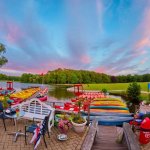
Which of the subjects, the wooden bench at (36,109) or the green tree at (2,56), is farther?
the green tree at (2,56)

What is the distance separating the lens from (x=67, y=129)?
24.3 ft

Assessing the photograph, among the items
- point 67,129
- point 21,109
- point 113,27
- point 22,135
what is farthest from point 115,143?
point 113,27

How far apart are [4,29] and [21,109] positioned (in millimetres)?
9710

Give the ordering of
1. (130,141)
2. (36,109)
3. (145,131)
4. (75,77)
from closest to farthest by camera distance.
Result: (130,141), (145,131), (36,109), (75,77)

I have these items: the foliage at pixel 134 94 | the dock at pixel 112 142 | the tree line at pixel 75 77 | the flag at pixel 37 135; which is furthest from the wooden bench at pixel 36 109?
the tree line at pixel 75 77

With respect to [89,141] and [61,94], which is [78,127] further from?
[61,94]

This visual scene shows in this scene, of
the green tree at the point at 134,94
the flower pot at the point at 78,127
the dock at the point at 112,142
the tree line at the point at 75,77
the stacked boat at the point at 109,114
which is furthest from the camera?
the tree line at the point at 75,77

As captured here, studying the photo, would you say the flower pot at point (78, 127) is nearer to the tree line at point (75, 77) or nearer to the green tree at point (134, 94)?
the green tree at point (134, 94)

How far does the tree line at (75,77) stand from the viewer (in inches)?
2662

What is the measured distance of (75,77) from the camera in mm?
71312

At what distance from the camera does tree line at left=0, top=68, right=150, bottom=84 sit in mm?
67625

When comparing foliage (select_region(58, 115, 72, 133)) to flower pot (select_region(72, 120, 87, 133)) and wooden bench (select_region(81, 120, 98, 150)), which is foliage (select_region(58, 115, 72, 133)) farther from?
wooden bench (select_region(81, 120, 98, 150))

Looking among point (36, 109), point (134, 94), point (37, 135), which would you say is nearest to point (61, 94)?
point (134, 94)

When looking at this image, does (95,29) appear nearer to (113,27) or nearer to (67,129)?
(113,27)
